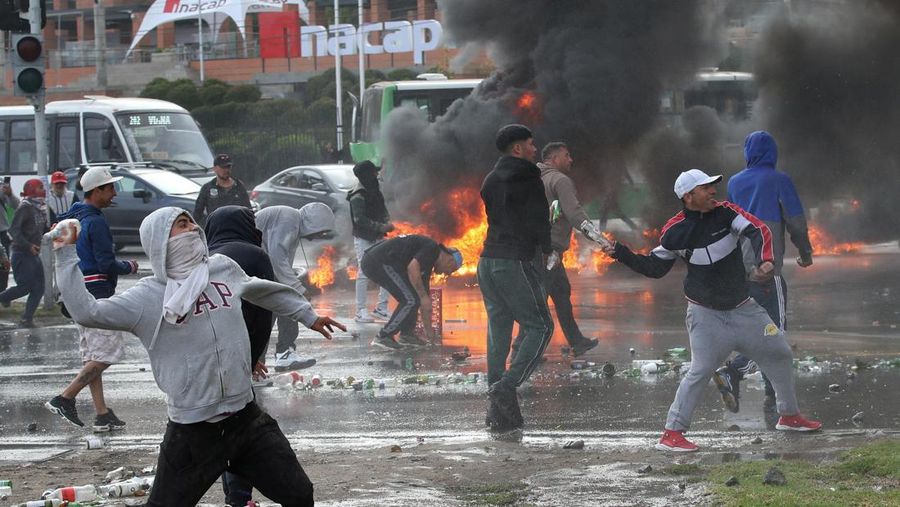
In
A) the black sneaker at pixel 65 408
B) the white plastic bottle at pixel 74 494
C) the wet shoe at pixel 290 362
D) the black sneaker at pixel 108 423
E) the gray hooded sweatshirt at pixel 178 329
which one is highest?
the gray hooded sweatshirt at pixel 178 329

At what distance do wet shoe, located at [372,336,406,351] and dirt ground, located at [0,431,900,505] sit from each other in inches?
152

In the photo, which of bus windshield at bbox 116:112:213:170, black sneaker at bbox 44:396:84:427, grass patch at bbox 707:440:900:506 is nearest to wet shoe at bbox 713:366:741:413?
grass patch at bbox 707:440:900:506

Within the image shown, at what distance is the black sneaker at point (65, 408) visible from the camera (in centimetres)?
820

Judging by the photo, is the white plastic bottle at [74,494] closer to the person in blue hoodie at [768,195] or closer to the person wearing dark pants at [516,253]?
the person wearing dark pants at [516,253]

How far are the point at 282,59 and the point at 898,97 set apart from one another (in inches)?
1379

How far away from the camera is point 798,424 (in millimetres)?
7117

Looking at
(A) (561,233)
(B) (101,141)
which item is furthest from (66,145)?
(A) (561,233)

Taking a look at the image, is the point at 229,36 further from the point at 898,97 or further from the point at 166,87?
the point at 898,97

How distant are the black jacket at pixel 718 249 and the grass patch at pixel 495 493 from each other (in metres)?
1.59

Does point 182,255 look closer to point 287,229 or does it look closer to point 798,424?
point 798,424

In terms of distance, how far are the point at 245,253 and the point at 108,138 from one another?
20.4m

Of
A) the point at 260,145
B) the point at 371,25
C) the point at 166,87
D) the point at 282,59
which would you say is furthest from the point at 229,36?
the point at 260,145

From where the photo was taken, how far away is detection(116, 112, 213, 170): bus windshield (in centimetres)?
2495

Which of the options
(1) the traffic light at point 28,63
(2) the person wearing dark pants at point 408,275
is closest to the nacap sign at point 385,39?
(1) the traffic light at point 28,63
